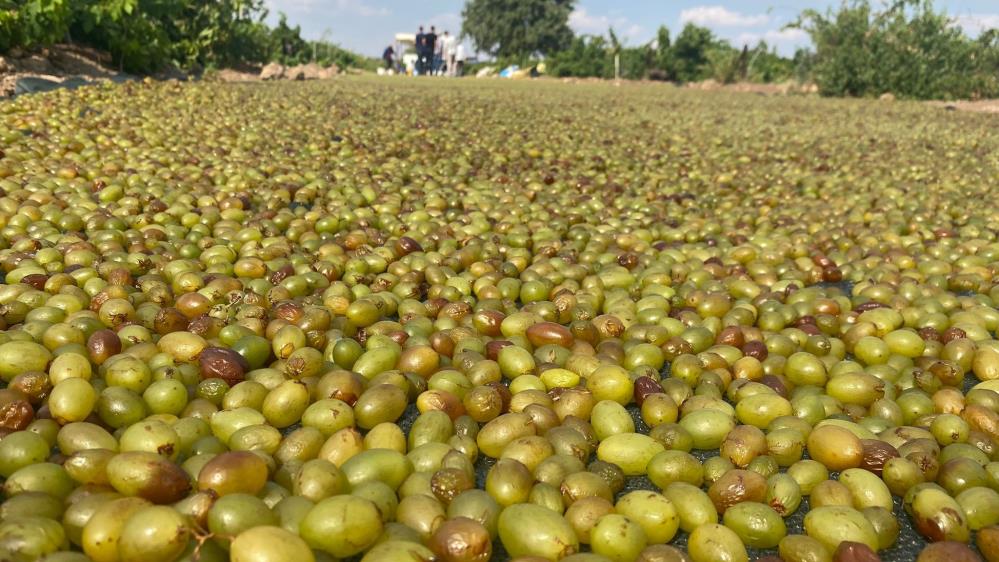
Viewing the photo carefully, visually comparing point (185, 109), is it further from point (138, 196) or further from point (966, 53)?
point (966, 53)

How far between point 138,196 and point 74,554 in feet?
18.2

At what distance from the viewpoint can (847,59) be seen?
31.2 m

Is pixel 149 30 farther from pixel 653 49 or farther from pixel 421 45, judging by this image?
Result: pixel 653 49

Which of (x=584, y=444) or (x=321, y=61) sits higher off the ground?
(x=321, y=61)

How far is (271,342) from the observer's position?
3904 mm

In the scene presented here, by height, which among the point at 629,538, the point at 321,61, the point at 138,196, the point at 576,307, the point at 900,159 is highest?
the point at 321,61

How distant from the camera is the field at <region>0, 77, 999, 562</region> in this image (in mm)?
2422

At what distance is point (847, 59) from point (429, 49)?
27.4 meters

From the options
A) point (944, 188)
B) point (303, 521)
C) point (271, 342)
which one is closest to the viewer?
point (303, 521)

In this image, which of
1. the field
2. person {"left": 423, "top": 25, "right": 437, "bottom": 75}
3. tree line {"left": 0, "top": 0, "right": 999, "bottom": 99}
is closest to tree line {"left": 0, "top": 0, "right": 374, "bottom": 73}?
tree line {"left": 0, "top": 0, "right": 999, "bottom": 99}

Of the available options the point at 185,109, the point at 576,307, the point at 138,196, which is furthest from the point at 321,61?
the point at 576,307

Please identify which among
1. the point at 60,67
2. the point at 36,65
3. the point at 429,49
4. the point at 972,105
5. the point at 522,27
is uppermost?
the point at 522,27

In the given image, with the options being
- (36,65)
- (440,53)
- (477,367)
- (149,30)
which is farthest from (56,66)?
(440,53)

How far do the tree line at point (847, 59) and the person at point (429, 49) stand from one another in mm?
9982
